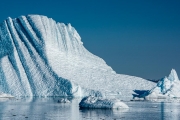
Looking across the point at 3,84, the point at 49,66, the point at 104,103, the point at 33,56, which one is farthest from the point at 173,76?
the point at 104,103

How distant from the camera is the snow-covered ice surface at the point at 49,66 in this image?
51.5 metres

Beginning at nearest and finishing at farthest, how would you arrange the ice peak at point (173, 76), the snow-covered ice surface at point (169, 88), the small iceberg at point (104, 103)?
the small iceberg at point (104, 103) → the snow-covered ice surface at point (169, 88) → the ice peak at point (173, 76)

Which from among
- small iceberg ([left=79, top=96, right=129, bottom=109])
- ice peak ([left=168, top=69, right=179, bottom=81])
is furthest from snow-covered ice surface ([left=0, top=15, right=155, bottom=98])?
small iceberg ([left=79, top=96, right=129, bottom=109])

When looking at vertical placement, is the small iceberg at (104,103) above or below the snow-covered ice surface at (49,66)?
below

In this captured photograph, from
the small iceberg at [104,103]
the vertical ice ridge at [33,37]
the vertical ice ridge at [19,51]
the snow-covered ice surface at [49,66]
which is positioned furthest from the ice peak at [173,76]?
the small iceberg at [104,103]

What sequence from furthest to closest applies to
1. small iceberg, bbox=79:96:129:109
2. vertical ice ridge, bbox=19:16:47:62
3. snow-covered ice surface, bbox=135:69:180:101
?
vertical ice ridge, bbox=19:16:47:62
snow-covered ice surface, bbox=135:69:180:101
small iceberg, bbox=79:96:129:109

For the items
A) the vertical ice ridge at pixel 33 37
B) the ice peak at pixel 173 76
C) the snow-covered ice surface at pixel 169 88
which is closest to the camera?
the snow-covered ice surface at pixel 169 88

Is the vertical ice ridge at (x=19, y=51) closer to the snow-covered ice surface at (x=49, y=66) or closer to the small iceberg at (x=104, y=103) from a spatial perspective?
the snow-covered ice surface at (x=49, y=66)

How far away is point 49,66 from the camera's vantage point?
177 ft

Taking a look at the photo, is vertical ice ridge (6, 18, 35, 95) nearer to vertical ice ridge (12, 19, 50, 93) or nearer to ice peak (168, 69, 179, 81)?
vertical ice ridge (12, 19, 50, 93)

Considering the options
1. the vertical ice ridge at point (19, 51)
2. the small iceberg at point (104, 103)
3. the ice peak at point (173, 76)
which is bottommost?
the small iceberg at point (104, 103)

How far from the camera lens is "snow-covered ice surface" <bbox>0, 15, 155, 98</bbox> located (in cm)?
5147

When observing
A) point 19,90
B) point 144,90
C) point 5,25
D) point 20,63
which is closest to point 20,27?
point 5,25

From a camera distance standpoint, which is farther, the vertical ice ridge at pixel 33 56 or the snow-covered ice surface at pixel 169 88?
the vertical ice ridge at pixel 33 56
